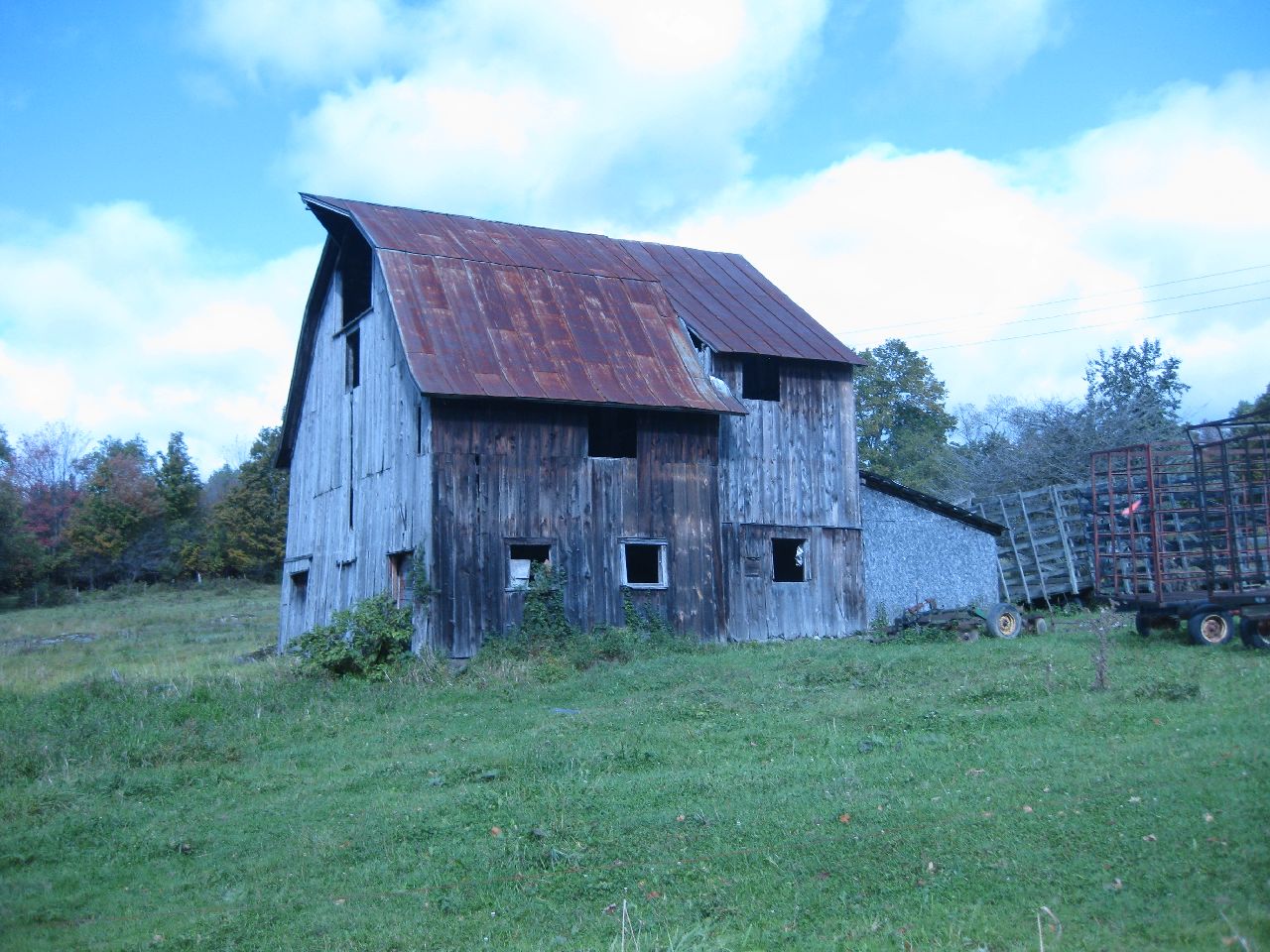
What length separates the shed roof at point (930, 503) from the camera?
80.6 ft

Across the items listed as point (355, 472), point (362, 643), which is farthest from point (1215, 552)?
point (355, 472)

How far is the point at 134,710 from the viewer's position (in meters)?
15.1

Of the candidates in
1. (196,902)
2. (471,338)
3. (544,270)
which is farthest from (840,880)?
(544,270)

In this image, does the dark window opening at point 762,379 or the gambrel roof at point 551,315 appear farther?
the dark window opening at point 762,379

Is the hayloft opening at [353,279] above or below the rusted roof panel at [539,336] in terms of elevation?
above

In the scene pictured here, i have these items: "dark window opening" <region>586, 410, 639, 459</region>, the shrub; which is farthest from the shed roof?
the shrub

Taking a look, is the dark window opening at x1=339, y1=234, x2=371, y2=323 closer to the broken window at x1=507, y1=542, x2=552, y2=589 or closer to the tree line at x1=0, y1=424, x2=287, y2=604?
the broken window at x1=507, y1=542, x2=552, y2=589

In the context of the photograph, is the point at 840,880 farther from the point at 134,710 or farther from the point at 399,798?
the point at 134,710

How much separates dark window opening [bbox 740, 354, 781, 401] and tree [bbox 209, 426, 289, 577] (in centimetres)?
3780

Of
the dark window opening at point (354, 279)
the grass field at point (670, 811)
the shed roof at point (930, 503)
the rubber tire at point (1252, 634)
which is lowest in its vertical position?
A: the grass field at point (670, 811)

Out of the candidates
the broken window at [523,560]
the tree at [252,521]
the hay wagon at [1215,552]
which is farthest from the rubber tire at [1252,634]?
the tree at [252,521]

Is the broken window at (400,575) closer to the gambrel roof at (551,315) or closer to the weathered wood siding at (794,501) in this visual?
the gambrel roof at (551,315)

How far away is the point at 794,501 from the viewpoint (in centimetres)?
2364

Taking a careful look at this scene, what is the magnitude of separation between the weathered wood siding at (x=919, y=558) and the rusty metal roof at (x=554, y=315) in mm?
3569
